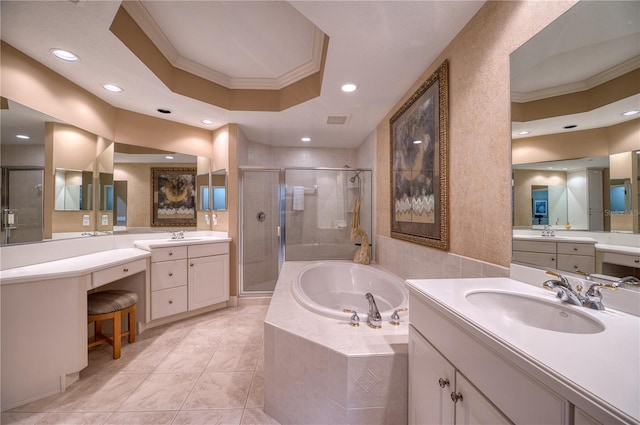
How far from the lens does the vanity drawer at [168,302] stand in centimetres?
246

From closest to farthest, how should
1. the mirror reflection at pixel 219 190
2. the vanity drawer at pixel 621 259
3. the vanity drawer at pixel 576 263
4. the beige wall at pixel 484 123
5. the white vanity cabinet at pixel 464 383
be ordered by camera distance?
the white vanity cabinet at pixel 464 383
the vanity drawer at pixel 621 259
the vanity drawer at pixel 576 263
the beige wall at pixel 484 123
the mirror reflection at pixel 219 190

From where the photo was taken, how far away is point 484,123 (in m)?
1.31

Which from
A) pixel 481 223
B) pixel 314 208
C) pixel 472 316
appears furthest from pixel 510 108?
pixel 314 208

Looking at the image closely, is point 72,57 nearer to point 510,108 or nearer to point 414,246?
point 510,108

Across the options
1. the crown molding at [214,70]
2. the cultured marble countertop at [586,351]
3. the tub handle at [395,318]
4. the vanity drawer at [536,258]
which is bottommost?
the tub handle at [395,318]

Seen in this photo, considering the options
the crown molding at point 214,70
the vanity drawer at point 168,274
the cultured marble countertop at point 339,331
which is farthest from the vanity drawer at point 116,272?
the crown molding at point 214,70

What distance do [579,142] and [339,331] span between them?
52.9 inches

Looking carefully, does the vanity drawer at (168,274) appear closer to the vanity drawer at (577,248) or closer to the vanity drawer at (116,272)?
the vanity drawer at (116,272)

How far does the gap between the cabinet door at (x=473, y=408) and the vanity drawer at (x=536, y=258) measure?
616 millimetres

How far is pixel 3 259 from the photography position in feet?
5.42

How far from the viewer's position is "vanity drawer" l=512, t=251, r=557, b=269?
3.31ft

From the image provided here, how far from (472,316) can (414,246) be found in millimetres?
1376

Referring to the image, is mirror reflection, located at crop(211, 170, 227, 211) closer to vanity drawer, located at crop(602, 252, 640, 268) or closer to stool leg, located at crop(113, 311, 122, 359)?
stool leg, located at crop(113, 311, 122, 359)

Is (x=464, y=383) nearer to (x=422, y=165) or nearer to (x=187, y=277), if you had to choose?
(x=422, y=165)
